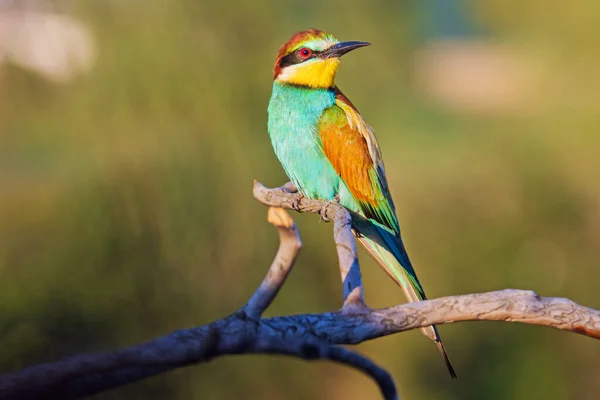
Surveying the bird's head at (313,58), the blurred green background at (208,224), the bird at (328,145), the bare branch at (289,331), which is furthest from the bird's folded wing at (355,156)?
the blurred green background at (208,224)

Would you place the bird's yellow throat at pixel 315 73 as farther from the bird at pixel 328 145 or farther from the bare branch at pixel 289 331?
the bare branch at pixel 289 331

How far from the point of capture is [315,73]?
2.38 metres

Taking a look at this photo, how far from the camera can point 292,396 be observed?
3.85 metres

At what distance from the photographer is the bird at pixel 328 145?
2355 millimetres

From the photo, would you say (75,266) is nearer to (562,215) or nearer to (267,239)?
(267,239)

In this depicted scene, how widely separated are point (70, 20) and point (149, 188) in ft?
2.98

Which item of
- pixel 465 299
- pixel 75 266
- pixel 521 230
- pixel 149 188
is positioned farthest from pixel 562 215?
pixel 465 299

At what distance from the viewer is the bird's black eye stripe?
2387mm

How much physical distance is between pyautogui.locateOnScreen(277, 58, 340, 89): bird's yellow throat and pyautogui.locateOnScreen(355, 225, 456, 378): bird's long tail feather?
50cm

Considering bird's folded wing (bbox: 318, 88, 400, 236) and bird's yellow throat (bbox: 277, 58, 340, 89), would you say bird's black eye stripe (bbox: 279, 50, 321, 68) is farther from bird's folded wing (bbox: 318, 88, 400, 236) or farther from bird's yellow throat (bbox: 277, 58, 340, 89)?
bird's folded wing (bbox: 318, 88, 400, 236)

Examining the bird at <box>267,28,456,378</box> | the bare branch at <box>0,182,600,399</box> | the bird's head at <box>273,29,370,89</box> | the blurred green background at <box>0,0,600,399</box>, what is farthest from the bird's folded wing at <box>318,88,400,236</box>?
the blurred green background at <box>0,0,600,399</box>

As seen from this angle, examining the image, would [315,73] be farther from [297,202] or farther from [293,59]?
[297,202]

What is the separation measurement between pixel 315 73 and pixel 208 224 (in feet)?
4.87

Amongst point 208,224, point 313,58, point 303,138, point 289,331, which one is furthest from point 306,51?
point 208,224
